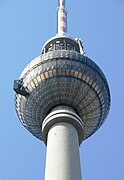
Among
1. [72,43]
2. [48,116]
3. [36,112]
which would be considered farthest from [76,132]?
[72,43]

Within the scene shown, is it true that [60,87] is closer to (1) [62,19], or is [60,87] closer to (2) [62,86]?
(2) [62,86]

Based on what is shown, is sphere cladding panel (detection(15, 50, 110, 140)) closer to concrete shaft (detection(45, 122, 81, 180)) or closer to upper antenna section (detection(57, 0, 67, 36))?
concrete shaft (detection(45, 122, 81, 180))

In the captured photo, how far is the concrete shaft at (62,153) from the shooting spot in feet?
102

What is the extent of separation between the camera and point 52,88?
129ft

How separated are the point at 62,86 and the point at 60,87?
24 centimetres

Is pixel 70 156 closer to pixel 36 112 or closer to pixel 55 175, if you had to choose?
pixel 55 175

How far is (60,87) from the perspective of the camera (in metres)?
38.8

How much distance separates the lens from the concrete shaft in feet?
102

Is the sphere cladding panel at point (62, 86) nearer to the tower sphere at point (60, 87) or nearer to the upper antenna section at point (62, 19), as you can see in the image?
the tower sphere at point (60, 87)

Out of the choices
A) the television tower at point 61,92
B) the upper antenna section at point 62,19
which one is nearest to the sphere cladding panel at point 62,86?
the television tower at point 61,92

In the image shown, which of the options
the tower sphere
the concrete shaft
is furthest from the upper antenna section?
the concrete shaft

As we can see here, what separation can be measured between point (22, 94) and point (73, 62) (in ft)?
21.2

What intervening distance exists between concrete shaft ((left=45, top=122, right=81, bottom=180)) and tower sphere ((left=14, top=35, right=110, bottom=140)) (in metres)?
4.35

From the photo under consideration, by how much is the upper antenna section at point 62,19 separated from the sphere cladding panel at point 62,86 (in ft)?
25.3
